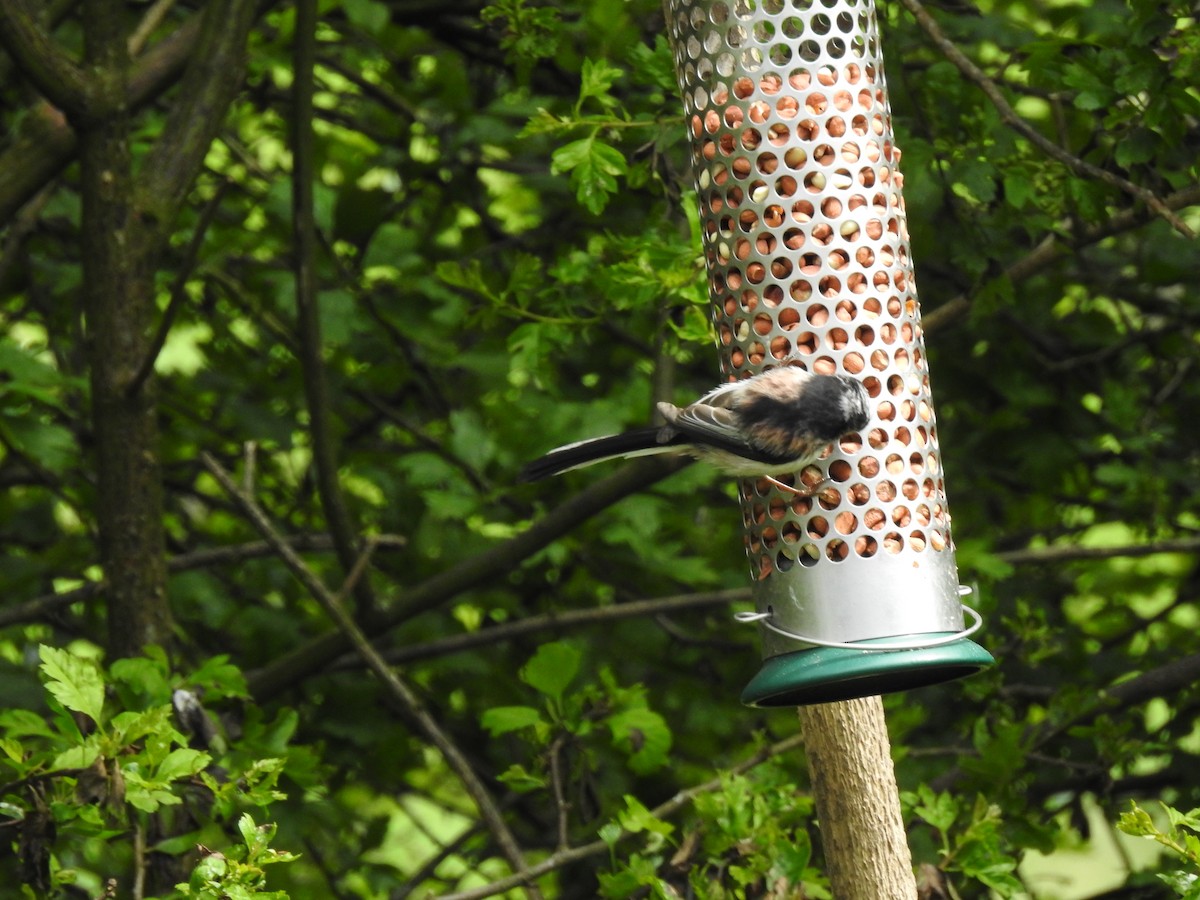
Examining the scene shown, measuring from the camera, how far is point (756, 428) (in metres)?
2.65

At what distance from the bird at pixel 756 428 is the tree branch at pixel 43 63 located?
1.62 meters

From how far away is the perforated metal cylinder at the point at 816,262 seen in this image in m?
2.82

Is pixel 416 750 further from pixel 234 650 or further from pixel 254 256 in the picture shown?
pixel 254 256

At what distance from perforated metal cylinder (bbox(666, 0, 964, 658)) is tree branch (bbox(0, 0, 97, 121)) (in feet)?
5.04

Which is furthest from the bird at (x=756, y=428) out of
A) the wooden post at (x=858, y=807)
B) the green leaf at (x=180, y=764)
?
the green leaf at (x=180, y=764)

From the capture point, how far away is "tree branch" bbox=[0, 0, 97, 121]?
3465 millimetres

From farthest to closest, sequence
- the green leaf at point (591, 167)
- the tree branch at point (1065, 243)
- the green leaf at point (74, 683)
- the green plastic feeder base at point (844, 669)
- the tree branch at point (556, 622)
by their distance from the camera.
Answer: the tree branch at point (556, 622) → the tree branch at point (1065, 243) → the green leaf at point (591, 167) → the green leaf at point (74, 683) → the green plastic feeder base at point (844, 669)

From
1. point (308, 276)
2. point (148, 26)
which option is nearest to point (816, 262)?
point (308, 276)

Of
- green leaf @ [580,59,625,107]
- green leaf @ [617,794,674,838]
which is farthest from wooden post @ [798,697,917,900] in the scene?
green leaf @ [580,59,625,107]

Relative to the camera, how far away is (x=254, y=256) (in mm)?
5078

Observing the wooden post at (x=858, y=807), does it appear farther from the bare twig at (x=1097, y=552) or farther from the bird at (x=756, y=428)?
the bare twig at (x=1097, y=552)

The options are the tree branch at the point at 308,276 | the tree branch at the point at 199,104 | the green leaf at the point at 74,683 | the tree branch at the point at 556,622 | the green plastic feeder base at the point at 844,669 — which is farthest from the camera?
the tree branch at the point at 556,622

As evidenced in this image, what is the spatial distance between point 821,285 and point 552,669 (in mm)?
1180

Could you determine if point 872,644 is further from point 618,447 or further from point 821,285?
point 821,285
